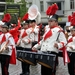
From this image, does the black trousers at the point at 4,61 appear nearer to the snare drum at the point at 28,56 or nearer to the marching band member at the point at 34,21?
the snare drum at the point at 28,56

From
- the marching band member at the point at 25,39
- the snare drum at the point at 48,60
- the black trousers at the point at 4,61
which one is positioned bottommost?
the black trousers at the point at 4,61

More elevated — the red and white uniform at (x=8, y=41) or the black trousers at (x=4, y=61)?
the red and white uniform at (x=8, y=41)

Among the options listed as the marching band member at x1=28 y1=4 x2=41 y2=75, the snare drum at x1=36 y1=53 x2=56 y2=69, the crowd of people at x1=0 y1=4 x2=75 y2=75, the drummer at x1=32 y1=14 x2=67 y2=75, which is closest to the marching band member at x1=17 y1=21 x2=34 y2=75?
the crowd of people at x1=0 y1=4 x2=75 y2=75

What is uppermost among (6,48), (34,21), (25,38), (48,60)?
(34,21)

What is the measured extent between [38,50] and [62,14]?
40244mm

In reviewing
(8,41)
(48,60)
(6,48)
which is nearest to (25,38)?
(8,41)

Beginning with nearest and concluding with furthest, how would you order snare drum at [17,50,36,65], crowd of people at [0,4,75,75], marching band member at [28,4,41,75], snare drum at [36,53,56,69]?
1. snare drum at [36,53,56,69]
2. crowd of people at [0,4,75,75]
3. snare drum at [17,50,36,65]
4. marching band member at [28,4,41,75]

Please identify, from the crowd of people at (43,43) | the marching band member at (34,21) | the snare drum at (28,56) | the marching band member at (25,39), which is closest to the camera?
the crowd of people at (43,43)

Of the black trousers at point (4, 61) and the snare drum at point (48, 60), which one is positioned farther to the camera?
the black trousers at point (4, 61)

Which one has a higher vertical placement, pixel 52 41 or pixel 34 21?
pixel 34 21

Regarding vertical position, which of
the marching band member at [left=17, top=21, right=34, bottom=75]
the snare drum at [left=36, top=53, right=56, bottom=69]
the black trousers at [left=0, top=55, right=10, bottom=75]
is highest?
the marching band member at [left=17, top=21, right=34, bottom=75]

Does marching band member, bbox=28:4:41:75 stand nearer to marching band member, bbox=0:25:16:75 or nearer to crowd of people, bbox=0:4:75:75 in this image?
crowd of people, bbox=0:4:75:75

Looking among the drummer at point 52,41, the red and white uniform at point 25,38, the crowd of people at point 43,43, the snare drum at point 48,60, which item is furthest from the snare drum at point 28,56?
the red and white uniform at point 25,38

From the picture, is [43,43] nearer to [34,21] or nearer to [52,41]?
[52,41]
